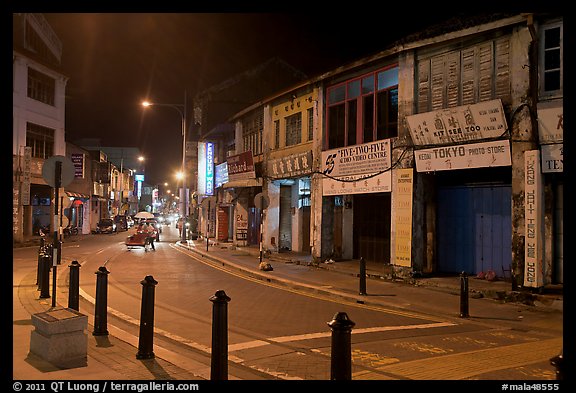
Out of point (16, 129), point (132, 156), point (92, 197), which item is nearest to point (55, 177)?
point (16, 129)

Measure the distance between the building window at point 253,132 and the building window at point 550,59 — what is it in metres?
18.5

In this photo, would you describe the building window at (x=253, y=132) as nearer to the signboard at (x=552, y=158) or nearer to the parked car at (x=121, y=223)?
the signboard at (x=552, y=158)

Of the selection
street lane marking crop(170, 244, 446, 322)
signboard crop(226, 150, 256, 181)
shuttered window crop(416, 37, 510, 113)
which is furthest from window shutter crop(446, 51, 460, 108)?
signboard crop(226, 150, 256, 181)

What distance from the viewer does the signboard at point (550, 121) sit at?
482 inches

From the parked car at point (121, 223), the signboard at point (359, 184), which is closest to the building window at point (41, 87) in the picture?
the parked car at point (121, 223)

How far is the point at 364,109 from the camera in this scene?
758 inches

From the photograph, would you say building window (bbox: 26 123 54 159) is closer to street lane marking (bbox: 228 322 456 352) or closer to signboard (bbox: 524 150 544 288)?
street lane marking (bbox: 228 322 456 352)

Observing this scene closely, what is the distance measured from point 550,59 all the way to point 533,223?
4347 millimetres

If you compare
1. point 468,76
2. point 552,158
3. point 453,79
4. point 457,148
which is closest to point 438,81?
point 453,79

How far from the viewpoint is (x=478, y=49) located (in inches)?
570

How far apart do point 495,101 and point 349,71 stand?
760cm

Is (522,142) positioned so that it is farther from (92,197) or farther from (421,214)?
(92,197)

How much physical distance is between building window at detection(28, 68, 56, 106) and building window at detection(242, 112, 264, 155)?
16427 mm

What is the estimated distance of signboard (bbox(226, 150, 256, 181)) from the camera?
92.6 ft
